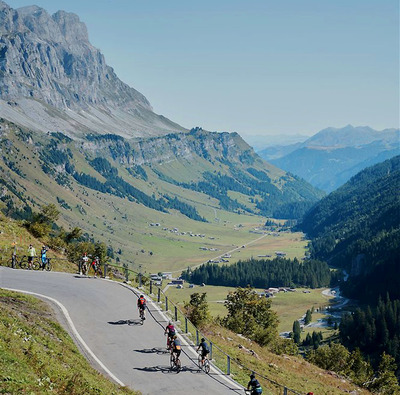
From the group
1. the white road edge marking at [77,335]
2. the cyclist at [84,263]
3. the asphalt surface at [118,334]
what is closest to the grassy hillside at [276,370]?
the asphalt surface at [118,334]

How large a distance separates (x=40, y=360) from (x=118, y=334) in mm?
14169

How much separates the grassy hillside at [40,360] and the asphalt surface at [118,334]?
2.34 metres

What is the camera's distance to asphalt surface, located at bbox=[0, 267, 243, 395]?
31.8 m

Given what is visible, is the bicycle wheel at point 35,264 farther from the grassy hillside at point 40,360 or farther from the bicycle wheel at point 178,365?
the bicycle wheel at point 178,365

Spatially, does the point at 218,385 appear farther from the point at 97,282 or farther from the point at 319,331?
the point at 319,331

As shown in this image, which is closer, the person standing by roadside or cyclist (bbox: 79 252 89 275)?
the person standing by roadside

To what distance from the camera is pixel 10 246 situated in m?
63.3

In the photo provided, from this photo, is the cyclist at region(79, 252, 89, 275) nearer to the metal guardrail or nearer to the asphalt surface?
the asphalt surface

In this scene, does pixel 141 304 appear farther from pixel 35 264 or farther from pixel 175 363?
pixel 35 264

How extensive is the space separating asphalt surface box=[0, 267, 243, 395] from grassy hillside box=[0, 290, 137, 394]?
2.34 metres

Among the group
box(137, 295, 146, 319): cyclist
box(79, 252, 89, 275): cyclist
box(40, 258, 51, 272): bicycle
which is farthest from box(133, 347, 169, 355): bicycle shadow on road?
box(40, 258, 51, 272): bicycle

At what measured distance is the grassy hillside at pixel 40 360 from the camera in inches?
853

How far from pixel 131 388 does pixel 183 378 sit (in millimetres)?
4361

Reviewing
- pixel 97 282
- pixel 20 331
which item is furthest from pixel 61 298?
pixel 20 331
